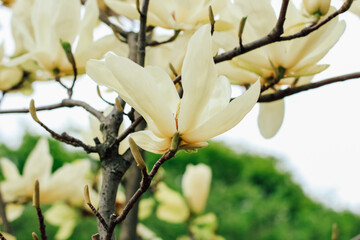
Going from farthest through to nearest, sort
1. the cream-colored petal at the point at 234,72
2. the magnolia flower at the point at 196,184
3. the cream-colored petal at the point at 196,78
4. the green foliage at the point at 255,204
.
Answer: the green foliage at the point at 255,204, the magnolia flower at the point at 196,184, the cream-colored petal at the point at 234,72, the cream-colored petal at the point at 196,78

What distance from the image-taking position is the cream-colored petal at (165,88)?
49 cm

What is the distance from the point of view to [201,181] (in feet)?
4.61

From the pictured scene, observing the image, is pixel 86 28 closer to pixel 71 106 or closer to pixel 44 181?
pixel 71 106

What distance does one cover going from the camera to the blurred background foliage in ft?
13.7

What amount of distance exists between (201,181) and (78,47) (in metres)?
0.81

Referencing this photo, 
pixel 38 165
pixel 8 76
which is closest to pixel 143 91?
pixel 8 76

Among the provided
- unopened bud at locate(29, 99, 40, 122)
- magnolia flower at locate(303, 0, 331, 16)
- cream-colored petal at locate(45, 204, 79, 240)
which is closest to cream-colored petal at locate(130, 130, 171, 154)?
unopened bud at locate(29, 99, 40, 122)

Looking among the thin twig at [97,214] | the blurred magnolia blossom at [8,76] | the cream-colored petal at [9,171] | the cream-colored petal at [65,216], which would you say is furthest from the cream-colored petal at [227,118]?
the cream-colored petal at [65,216]

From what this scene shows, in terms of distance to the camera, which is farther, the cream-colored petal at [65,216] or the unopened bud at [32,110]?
the cream-colored petal at [65,216]

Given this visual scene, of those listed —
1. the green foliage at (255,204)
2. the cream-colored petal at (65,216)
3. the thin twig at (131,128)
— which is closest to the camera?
the thin twig at (131,128)

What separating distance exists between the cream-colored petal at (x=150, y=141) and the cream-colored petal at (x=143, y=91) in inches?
0.4

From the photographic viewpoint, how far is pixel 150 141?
47 centimetres

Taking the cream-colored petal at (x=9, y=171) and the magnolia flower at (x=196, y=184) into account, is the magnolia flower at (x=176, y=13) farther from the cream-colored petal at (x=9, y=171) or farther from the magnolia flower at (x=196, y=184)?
the magnolia flower at (x=196, y=184)

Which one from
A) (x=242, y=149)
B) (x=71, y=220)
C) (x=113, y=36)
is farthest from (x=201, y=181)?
(x=242, y=149)
